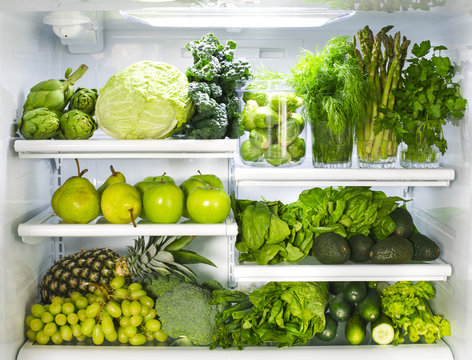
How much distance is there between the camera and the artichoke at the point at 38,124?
1.41m

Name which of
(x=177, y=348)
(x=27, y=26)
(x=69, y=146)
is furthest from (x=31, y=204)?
(x=177, y=348)

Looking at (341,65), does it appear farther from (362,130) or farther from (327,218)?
(327,218)

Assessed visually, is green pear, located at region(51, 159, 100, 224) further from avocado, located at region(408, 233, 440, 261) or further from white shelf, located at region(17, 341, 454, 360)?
avocado, located at region(408, 233, 440, 261)

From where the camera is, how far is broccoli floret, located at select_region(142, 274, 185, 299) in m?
1.66

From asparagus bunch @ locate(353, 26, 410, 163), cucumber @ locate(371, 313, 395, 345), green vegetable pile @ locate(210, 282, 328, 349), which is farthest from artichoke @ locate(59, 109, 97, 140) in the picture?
cucumber @ locate(371, 313, 395, 345)

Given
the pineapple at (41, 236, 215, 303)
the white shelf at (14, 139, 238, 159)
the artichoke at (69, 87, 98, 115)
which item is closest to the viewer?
the white shelf at (14, 139, 238, 159)

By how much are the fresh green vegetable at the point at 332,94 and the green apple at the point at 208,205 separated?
0.34 m

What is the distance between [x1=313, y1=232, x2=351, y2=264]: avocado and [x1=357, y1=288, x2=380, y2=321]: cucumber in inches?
7.5

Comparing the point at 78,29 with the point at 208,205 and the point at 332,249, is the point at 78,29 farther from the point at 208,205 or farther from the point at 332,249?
the point at 332,249

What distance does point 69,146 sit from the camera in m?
1.41

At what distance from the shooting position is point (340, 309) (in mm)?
1576

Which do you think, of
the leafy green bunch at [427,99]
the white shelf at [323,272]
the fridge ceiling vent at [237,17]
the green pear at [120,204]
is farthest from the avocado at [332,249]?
the fridge ceiling vent at [237,17]

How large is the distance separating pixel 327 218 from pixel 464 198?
1.41ft

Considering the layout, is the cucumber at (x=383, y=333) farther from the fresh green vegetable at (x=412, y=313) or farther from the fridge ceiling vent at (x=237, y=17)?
the fridge ceiling vent at (x=237, y=17)
